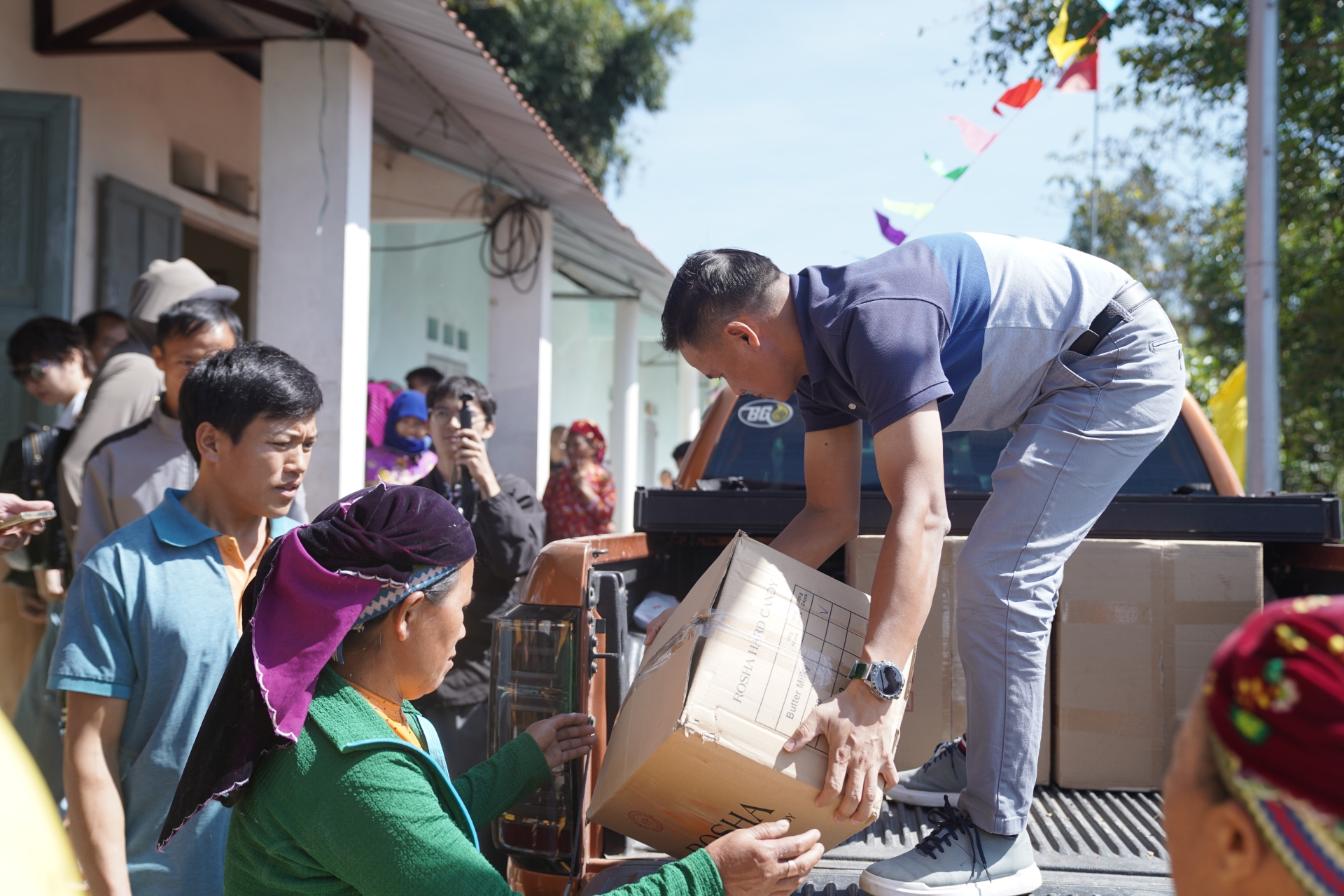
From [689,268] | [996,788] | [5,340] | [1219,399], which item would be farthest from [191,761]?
[1219,399]

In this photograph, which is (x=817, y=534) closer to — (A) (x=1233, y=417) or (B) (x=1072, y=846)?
(B) (x=1072, y=846)

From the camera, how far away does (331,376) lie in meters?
5.83

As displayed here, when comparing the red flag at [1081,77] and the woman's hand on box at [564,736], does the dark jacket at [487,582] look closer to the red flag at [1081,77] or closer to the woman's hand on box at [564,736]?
the woman's hand on box at [564,736]

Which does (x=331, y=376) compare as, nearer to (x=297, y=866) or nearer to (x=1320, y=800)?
(x=297, y=866)

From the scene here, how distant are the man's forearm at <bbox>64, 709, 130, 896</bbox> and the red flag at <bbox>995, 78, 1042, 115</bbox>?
5692 mm

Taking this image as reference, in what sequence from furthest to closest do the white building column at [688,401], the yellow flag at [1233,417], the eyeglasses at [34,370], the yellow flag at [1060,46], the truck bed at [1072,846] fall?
1. the white building column at [688,401]
2. the yellow flag at [1233,417]
3. the yellow flag at [1060,46]
4. the eyeglasses at [34,370]
5. the truck bed at [1072,846]

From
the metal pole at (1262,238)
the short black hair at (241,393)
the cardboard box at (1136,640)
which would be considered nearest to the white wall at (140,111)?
the short black hair at (241,393)

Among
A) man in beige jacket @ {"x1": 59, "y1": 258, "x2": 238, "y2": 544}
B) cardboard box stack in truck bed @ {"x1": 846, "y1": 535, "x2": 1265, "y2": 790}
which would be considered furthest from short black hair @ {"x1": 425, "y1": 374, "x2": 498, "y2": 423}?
cardboard box stack in truck bed @ {"x1": 846, "y1": 535, "x2": 1265, "y2": 790}

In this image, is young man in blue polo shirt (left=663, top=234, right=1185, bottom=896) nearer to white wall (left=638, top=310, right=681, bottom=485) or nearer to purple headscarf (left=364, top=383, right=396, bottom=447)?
purple headscarf (left=364, top=383, right=396, bottom=447)

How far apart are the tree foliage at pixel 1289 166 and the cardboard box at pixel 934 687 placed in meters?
5.99

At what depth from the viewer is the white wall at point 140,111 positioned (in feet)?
20.5

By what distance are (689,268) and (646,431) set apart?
2408 centimetres

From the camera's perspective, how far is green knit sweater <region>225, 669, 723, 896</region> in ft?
4.87

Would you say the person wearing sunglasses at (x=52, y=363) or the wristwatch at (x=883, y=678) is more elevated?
the person wearing sunglasses at (x=52, y=363)
